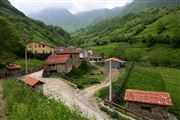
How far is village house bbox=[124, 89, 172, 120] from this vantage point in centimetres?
4416

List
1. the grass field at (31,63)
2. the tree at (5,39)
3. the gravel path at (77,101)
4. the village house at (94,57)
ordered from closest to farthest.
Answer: the gravel path at (77,101) → the tree at (5,39) → the grass field at (31,63) → the village house at (94,57)

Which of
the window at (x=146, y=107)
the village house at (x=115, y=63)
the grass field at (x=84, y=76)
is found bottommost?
the window at (x=146, y=107)

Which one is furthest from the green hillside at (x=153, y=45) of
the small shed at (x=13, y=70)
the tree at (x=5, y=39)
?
the tree at (x=5, y=39)

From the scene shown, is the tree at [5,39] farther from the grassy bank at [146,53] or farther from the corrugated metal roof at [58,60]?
the grassy bank at [146,53]

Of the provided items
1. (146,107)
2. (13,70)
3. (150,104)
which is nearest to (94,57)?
(13,70)

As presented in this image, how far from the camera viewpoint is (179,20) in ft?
541

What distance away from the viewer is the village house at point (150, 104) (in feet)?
145

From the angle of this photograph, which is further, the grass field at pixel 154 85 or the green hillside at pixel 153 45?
the green hillside at pixel 153 45

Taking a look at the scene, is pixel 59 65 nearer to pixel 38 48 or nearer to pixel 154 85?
pixel 154 85

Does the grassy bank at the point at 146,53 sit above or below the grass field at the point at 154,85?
above

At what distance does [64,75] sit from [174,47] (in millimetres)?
69993

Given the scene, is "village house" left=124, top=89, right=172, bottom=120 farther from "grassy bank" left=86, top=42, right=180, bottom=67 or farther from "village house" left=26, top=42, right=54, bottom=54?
"grassy bank" left=86, top=42, right=180, bottom=67

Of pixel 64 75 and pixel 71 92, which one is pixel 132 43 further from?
pixel 71 92

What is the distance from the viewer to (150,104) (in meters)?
44.7
